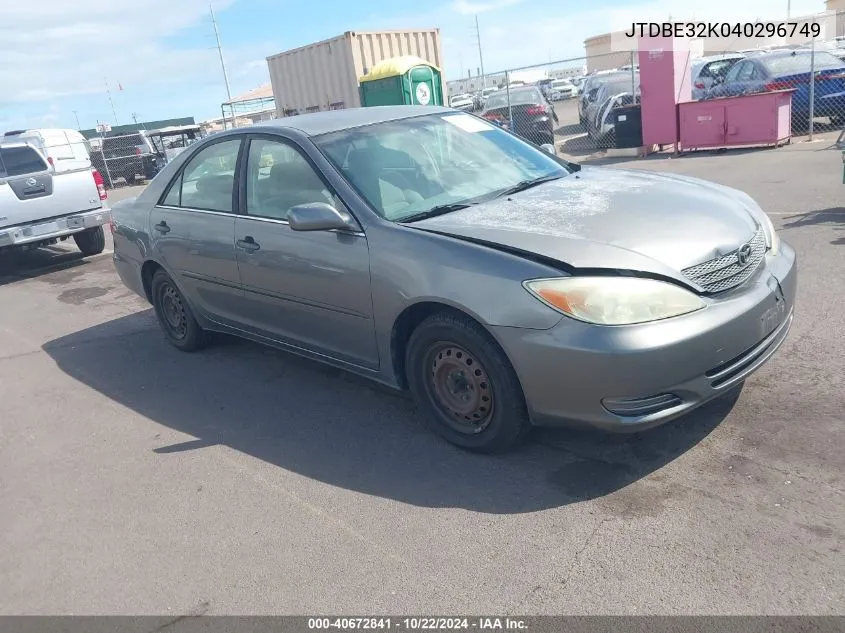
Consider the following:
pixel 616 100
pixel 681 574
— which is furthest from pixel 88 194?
pixel 616 100

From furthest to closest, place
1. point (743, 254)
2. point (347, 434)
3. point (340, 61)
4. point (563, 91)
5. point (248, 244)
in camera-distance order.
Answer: point (563, 91) → point (340, 61) → point (248, 244) → point (347, 434) → point (743, 254)

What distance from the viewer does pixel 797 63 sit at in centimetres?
1569

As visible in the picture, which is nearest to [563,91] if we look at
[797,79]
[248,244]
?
[797,79]

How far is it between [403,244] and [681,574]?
6.31 ft

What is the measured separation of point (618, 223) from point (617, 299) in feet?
1.77

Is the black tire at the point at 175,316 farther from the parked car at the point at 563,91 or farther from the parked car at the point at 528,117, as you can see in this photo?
the parked car at the point at 563,91

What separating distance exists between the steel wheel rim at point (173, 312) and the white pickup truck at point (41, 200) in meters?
5.01

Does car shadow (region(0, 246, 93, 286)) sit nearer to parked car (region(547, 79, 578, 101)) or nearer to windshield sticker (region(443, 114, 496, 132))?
windshield sticker (region(443, 114, 496, 132))

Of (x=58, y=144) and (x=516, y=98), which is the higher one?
(x=58, y=144)

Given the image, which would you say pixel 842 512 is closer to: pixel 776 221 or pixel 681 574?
pixel 681 574

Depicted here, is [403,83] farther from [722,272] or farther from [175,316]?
[722,272]

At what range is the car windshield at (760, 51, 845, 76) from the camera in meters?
15.3

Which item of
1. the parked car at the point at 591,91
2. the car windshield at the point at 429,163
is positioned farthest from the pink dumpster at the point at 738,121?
the car windshield at the point at 429,163

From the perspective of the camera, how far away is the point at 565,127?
24.4 m
